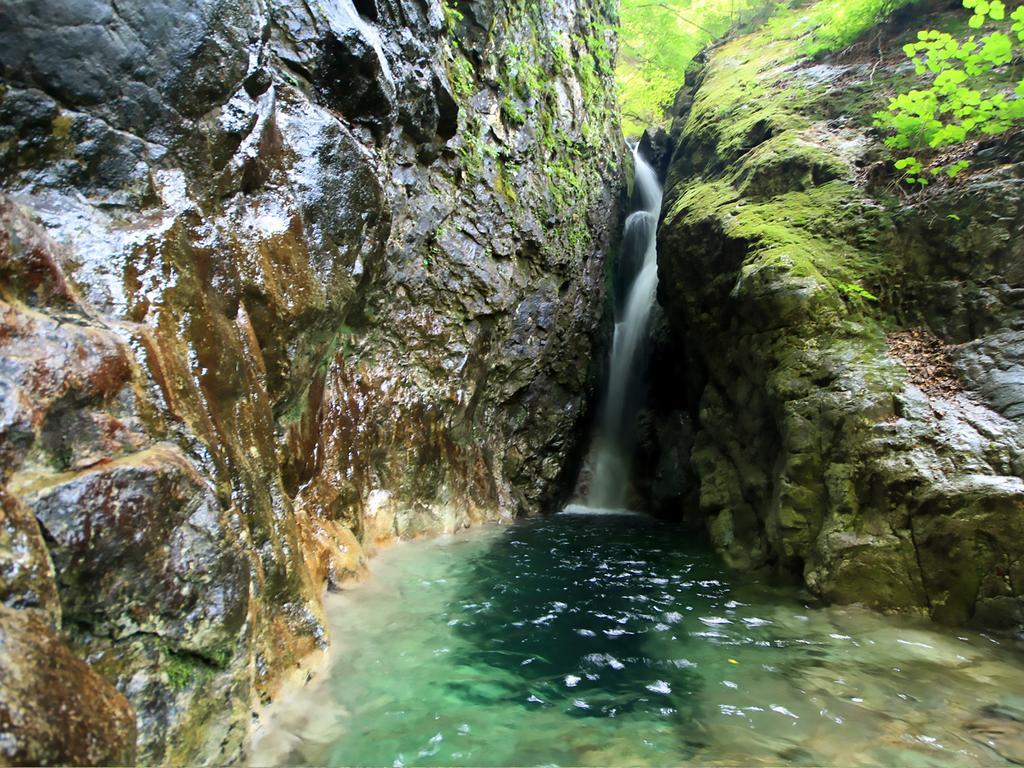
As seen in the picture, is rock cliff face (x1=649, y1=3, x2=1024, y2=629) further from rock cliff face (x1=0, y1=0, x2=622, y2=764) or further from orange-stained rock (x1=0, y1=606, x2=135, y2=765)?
orange-stained rock (x1=0, y1=606, x2=135, y2=765)

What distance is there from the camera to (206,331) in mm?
3318

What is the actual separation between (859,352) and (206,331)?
574 centimetres

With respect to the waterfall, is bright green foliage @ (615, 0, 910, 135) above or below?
above

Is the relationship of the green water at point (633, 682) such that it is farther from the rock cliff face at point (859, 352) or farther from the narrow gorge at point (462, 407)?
the rock cliff face at point (859, 352)

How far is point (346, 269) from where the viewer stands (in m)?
4.99

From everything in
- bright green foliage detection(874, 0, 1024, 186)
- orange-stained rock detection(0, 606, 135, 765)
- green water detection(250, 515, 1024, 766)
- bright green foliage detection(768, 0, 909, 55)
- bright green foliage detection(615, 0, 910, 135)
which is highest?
bright green foliage detection(615, 0, 910, 135)

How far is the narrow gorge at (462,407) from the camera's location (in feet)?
7.89

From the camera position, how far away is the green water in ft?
9.60

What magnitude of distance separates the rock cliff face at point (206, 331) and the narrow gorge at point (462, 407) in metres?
0.02

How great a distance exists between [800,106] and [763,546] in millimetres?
6832

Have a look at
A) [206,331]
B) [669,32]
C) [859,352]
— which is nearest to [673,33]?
[669,32]

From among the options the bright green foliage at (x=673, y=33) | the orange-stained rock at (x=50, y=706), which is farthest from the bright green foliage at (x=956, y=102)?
the orange-stained rock at (x=50, y=706)

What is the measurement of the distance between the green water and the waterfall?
6.25 metres

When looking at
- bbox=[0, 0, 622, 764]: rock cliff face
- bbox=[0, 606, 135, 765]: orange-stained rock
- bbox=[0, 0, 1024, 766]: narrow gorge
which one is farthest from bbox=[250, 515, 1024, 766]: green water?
bbox=[0, 606, 135, 765]: orange-stained rock
